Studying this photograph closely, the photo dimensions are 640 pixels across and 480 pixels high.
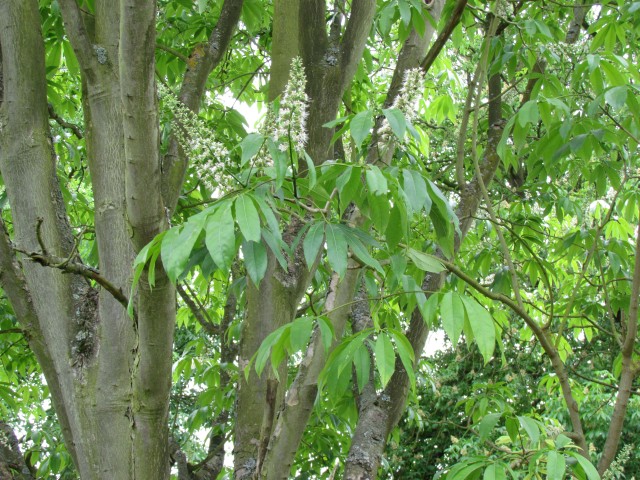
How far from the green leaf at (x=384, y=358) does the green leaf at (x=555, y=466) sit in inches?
19.2

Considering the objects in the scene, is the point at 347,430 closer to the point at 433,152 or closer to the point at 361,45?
the point at 361,45

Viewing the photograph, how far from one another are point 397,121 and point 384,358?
0.45 metres

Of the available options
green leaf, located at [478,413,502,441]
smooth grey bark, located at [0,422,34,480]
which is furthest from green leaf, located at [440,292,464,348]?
smooth grey bark, located at [0,422,34,480]

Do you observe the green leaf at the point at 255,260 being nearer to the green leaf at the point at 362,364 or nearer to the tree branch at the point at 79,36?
the green leaf at the point at 362,364

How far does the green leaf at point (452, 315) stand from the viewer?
1268 millimetres

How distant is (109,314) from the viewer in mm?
1927

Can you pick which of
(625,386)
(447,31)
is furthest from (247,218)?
(625,386)

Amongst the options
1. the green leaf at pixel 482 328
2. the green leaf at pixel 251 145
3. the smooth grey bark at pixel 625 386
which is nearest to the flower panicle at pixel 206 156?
the green leaf at pixel 251 145

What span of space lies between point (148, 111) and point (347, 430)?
2.79 m

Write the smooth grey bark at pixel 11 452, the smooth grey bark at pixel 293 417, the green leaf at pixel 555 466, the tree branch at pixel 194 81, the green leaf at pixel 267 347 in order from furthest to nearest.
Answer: the smooth grey bark at pixel 11 452 → the tree branch at pixel 194 81 → the smooth grey bark at pixel 293 417 → the green leaf at pixel 555 466 → the green leaf at pixel 267 347

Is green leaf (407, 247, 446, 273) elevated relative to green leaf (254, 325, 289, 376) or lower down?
elevated

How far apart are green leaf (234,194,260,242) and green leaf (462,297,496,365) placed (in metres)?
0.46

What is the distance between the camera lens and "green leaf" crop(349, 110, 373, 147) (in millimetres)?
1305

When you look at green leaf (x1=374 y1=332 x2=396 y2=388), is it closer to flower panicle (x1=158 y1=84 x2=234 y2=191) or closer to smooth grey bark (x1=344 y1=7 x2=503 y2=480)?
flower panicle (x1=158 y1=84 x2=234 y2=191)
